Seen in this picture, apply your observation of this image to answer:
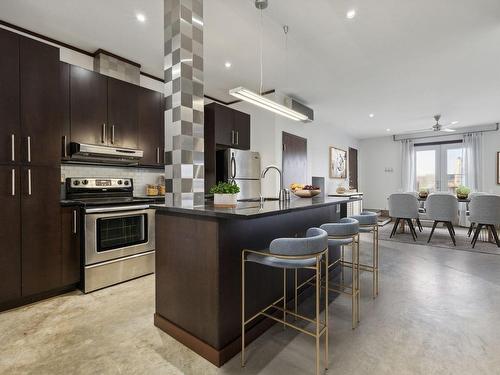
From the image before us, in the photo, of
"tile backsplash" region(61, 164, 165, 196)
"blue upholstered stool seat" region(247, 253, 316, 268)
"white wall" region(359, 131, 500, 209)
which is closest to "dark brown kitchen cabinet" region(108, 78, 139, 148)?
"tile backsplash" region(61, 164, 165, 196)

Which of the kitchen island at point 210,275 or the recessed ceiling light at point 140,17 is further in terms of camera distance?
the recessed ceiling light at point 140,17

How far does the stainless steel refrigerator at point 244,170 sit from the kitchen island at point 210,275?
238 centimetres

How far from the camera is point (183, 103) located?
7.12 feet

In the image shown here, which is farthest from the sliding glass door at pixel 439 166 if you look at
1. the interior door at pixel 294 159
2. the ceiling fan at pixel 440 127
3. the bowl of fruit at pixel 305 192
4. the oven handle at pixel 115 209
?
the oven handle at pixel 115 209

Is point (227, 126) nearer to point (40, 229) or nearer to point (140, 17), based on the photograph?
point (140, 17)

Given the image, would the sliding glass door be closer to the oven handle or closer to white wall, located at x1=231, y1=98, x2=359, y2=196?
white wall, located at x1=231, y1=98, x2=359, y2=196

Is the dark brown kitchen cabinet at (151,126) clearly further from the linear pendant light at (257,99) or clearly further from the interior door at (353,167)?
the interior door at (353,167)

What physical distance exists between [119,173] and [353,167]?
758 centimetres

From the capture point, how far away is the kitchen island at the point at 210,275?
5.51 feet

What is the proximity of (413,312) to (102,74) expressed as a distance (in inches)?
169

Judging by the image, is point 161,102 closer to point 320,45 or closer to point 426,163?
point 320,45

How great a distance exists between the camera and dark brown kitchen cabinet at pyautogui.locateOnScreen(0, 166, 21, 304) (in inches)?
92.0

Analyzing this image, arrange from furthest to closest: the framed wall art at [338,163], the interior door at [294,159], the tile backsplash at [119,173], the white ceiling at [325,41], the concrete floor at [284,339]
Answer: the framed wall art at [338,163]
the interior door at [294,159]
the tile backsplash at [119,173]
the white ceiling at [325,41]
the concrete floor at [284,339]

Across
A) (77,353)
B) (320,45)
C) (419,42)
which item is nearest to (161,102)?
(320,45)
